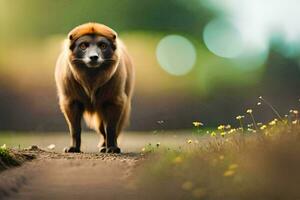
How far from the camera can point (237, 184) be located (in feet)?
17.5

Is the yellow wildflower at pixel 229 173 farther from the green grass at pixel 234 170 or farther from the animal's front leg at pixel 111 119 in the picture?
the animal's front leg at pixel 111 119

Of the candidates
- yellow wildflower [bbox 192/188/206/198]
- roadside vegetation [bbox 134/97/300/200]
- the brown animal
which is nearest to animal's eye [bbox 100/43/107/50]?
→ the brown animal

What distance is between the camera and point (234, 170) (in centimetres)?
561

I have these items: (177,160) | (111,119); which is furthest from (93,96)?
(177,160)

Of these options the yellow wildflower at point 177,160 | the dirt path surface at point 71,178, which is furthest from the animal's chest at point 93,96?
the yellow wildflower at point 177,160

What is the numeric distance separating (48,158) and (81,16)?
6197 millimetres

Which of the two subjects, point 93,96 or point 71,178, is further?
point 93,96

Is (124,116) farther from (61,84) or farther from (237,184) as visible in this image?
(237,184)

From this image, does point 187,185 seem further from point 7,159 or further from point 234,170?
point 7,159

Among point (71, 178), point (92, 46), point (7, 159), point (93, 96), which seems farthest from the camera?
point (93, 96)

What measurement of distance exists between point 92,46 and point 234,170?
3.33 m

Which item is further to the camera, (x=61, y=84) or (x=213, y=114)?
(x=213, y=114)

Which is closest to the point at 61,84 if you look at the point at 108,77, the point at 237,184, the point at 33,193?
the point at 108,77

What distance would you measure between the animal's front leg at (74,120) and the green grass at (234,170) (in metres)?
2.45
